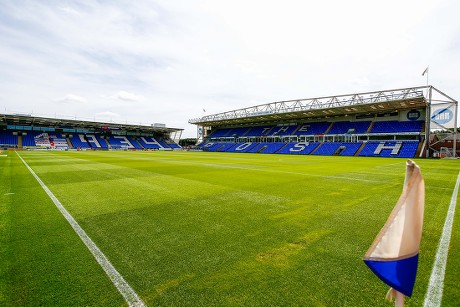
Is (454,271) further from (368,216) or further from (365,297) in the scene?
(368,216)

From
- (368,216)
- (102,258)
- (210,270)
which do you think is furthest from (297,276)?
(368,216)

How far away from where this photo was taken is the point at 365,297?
2787 mm

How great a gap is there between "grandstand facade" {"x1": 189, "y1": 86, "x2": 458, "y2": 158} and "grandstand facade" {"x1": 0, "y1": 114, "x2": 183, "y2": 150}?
26679 millimetres

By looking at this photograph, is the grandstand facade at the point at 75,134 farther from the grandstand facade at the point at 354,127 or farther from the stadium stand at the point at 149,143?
the grandstand facade at the point at 354,127

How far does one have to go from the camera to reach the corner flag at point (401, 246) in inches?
A: 59.7

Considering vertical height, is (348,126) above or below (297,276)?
above

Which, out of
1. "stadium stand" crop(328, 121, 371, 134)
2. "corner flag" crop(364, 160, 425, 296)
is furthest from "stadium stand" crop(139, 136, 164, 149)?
"corner flag" crop(364, 160, 425, 296)

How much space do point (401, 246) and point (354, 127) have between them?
5322 centimetres

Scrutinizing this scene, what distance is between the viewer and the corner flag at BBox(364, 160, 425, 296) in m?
1.52

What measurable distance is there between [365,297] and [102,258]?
12.3 feet

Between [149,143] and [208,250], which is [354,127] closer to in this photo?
[208,250]

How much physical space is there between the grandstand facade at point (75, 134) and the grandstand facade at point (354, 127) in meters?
26.7

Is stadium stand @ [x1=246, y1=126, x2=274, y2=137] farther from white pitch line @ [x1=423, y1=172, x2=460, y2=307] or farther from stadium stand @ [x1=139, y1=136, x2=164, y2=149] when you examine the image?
white pitch line @ [x1=423, y1=172, x2=460, y2=307]

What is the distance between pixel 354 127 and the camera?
48.5 meters
